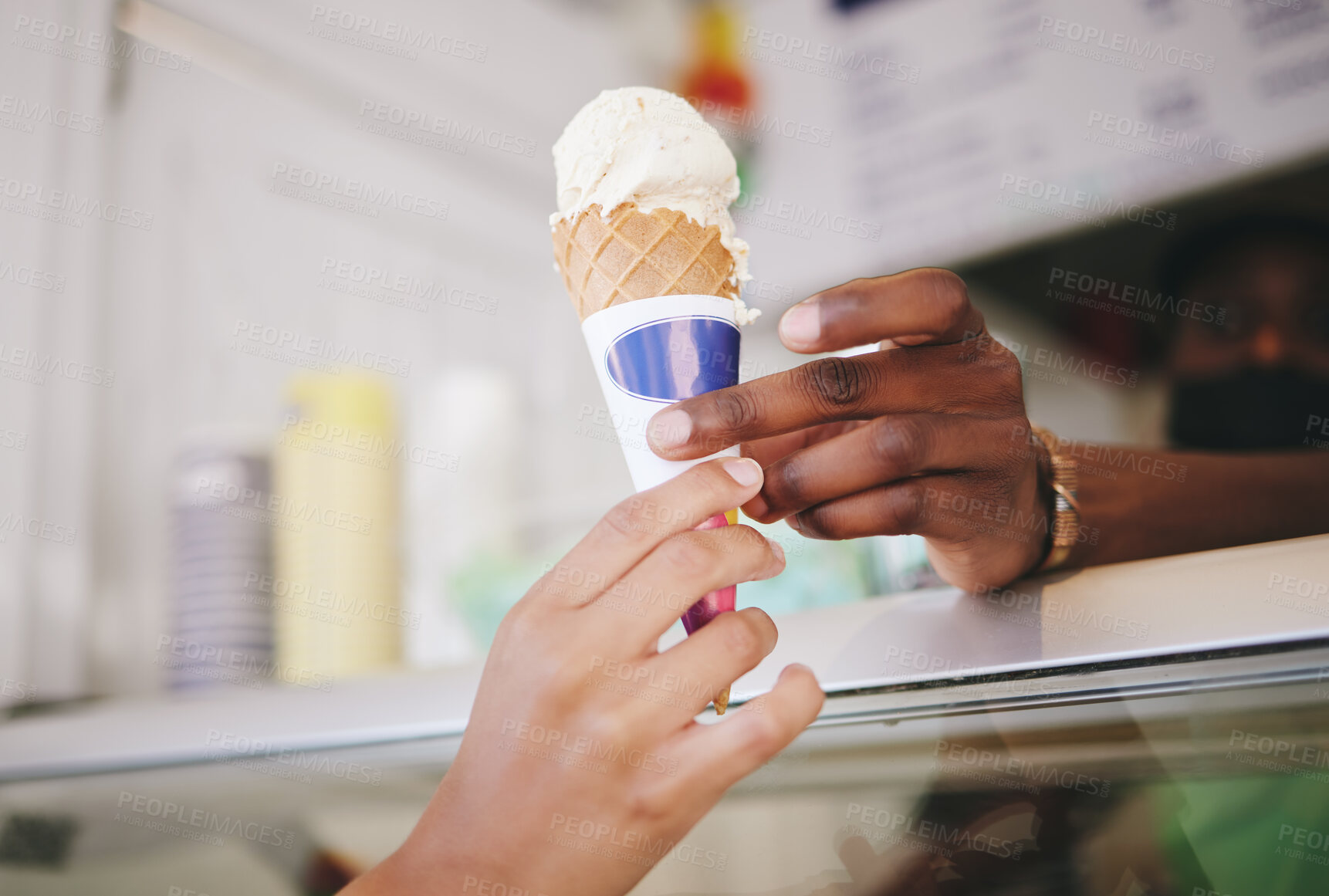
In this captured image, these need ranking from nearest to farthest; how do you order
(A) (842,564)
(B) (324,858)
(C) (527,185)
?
1. (B) (324,858)
2. (A) (842,564)
3. (C) (527,185)

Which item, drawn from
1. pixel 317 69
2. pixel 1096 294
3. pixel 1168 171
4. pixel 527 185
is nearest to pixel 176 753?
pixel 317 69

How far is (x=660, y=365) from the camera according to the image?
0.48 m

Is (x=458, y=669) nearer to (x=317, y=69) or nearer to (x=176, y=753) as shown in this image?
(x=176, y=753)

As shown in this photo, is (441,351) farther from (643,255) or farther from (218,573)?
(643,255)

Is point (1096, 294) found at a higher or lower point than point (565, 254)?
higher

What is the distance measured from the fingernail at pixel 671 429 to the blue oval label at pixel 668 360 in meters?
0.03

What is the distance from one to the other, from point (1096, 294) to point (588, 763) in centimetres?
181

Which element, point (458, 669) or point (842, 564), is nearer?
point (458, 669)

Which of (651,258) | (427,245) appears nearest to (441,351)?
(427,245)

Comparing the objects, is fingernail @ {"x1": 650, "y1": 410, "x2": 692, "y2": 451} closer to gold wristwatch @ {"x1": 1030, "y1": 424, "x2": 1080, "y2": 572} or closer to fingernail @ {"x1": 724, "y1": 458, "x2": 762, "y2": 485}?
fingernail @ {"x1": 724, "y1": 458, "x2": 762, "y2": 485}

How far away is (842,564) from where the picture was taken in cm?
85

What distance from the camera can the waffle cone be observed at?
50 cm

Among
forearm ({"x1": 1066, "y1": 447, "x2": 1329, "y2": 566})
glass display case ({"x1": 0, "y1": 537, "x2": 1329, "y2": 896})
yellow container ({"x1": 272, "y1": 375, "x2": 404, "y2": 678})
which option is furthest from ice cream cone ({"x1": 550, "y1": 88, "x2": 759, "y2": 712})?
yellow container ({"x1": 272, "y1": 375, "x2": 404, "y2": 678})

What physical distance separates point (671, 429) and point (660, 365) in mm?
54
